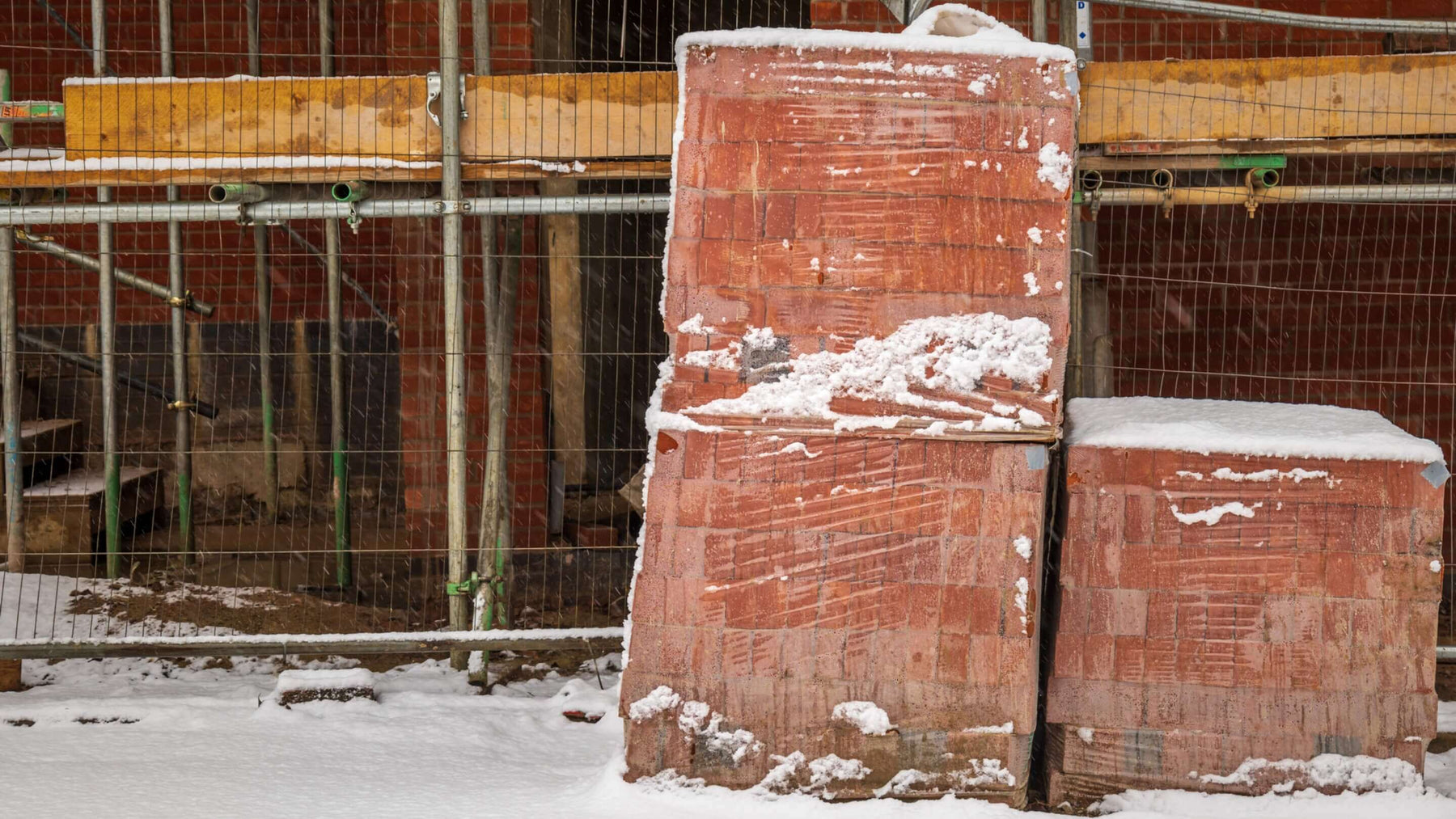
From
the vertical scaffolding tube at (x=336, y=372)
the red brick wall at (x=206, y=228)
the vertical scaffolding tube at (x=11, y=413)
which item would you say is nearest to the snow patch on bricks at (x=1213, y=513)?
the vertical scaffolding tube at (x=336, y=372)

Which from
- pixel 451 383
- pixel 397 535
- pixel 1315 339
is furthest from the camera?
pixel 397 535

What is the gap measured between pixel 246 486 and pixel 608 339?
9.07 feet

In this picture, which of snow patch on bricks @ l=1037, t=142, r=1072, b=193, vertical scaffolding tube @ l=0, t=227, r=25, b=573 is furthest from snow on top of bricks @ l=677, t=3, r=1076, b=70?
vertical scaffolding tube @ l=0, t=227, r=25, b=573

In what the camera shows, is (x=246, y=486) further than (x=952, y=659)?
Yes

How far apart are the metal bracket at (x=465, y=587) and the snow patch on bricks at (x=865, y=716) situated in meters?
1.82

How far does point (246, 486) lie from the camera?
29.2 feet

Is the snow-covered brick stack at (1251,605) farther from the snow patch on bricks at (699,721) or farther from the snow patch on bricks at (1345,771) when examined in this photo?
the snow patch on bricks at (699,721)

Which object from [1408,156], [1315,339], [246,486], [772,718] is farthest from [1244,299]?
[246,486]

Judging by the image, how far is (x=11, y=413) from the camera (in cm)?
638

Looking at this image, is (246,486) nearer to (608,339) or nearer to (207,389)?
(207,389)

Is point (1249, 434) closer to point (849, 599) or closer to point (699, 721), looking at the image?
point (849, 599)

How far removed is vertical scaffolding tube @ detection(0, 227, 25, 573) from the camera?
19.7 feet

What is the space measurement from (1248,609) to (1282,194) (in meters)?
1.73

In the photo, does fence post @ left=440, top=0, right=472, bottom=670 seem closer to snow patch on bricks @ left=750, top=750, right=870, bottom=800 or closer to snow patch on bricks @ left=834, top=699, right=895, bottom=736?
snow patch on bricks @ left=750, top=750, right=870, bottom=800
